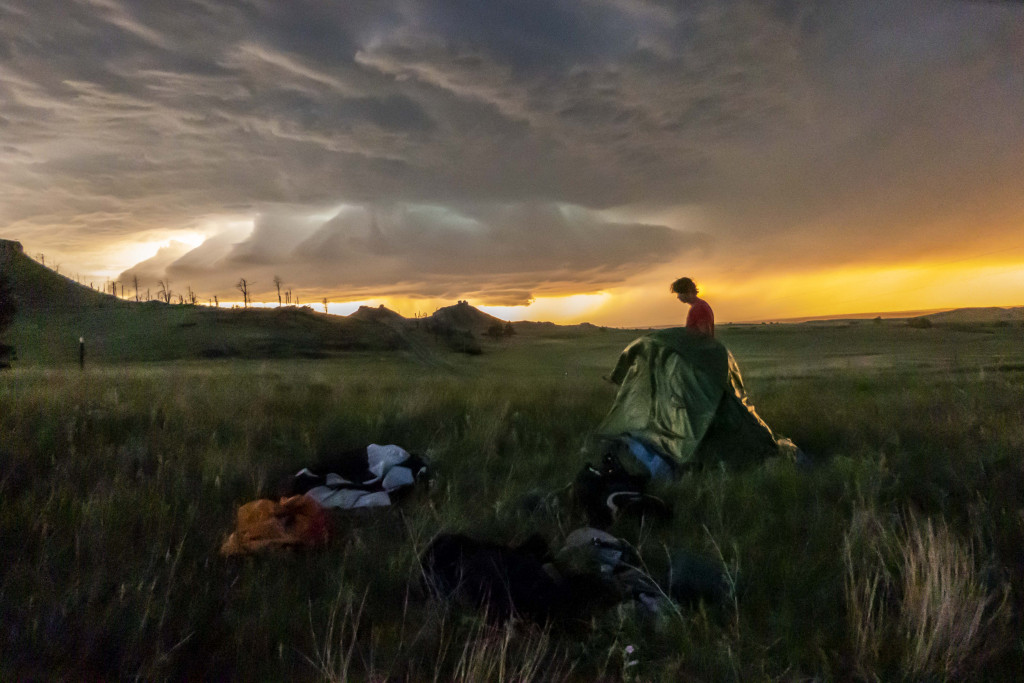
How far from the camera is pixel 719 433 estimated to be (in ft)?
17.8

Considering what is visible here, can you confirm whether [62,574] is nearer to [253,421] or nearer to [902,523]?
[253,421]

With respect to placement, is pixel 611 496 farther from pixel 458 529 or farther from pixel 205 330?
pixel 205 330

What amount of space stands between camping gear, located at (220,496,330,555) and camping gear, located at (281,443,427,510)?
33cm

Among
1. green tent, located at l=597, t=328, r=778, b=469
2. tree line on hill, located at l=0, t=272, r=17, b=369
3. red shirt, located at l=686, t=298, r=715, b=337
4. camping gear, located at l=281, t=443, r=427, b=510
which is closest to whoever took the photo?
camping gear, located at l=281, t=443, r=427, b=510

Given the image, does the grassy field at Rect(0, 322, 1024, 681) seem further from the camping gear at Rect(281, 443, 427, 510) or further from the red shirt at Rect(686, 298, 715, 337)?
the red shirt at Rect(686, 298, 715, 337)

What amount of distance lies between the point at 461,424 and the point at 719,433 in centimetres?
288

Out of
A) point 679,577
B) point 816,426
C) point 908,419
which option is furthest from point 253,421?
point 908,419

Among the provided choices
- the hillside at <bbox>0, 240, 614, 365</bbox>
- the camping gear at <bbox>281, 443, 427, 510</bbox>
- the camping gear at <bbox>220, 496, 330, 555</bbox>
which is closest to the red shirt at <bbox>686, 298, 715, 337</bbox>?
the camping gear at <bbox>281, 443, 427, 510</bbox>

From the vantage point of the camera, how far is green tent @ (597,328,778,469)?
5285 mm

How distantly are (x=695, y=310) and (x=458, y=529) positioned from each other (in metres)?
3.44

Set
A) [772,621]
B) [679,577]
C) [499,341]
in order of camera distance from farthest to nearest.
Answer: [499,341], [679,577], [772,621]

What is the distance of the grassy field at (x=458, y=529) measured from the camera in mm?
2275

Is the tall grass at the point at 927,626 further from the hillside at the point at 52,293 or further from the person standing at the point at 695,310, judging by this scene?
the hillside at the point at 52,293

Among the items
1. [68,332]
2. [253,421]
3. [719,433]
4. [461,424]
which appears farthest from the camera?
[68,332]
